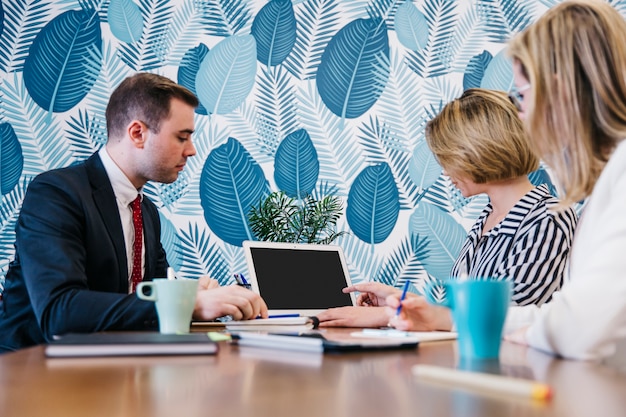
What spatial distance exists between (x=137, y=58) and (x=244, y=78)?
52 cm

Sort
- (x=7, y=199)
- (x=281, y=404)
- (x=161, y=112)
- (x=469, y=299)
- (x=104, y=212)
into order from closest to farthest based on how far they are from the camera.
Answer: (x=281, y=404)
(x=469, y=299)
(x=104, y=212)
(x=161, y=112)
(x=7, y=199)

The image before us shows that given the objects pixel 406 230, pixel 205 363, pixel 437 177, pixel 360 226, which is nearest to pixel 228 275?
pixel 360 226

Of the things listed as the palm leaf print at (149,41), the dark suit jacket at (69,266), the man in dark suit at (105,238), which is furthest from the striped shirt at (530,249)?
the palm leaf print at (149,41)

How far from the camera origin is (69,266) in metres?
1.61

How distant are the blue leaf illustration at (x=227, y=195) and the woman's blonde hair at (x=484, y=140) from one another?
126 cm

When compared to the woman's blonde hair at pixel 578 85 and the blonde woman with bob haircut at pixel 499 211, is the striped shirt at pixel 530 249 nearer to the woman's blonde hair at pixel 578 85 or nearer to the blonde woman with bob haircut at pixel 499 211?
the blonde woman with bob haircut at pixel 499 211

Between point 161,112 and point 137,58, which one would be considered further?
point 137,58

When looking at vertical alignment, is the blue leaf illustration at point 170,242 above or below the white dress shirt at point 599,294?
above

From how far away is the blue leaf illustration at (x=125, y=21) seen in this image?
3209mm

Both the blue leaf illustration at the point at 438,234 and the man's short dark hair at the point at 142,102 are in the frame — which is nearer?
the man's short dark hair at the point at 142,102

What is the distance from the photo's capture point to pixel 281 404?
0.59 meters

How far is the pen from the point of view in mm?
600

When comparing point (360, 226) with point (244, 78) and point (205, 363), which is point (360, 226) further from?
point (205, 363)

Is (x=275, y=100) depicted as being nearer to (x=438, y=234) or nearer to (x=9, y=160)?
(x=438, y=234)
